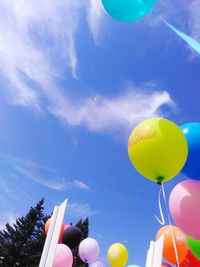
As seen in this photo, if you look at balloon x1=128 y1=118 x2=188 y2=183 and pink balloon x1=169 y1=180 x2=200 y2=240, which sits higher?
balloon x1=128 y1=118 x2=188 y2=183

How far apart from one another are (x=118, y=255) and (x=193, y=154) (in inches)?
205

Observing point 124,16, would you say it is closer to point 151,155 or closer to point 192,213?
point 151,155

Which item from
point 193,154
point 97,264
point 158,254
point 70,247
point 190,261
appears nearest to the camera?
point 158,254

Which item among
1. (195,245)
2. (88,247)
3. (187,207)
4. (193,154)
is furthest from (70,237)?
(193,154)

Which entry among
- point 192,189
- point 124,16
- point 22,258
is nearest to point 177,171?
point 192,189

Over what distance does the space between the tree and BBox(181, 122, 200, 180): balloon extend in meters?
17.8

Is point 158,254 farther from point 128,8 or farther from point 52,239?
point 128,8

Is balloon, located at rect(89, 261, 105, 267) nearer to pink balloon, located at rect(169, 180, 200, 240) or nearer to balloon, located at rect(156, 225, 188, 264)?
balloon, located at rect(156, 225, 188, 264)

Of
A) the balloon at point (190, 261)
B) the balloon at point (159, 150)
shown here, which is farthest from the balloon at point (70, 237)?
the balloon at point (159, 150)

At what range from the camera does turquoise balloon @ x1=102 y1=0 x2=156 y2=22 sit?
13.0ft

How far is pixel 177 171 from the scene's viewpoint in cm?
392

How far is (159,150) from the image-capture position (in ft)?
12.4

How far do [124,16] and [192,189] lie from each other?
2570 millimetres

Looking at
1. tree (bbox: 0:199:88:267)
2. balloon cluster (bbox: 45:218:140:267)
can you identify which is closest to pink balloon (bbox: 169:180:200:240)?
balloon cluster (bbox: 45:218:140:267)
